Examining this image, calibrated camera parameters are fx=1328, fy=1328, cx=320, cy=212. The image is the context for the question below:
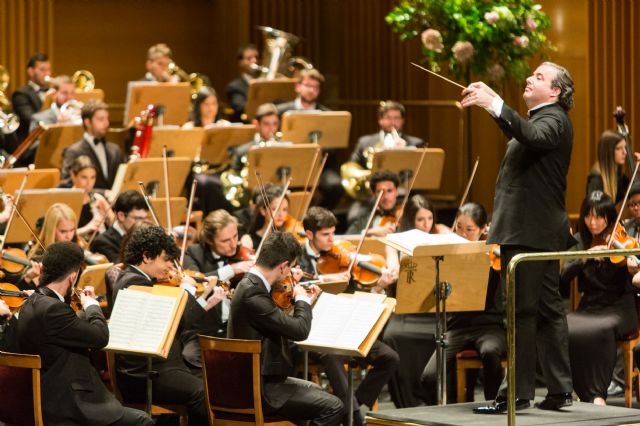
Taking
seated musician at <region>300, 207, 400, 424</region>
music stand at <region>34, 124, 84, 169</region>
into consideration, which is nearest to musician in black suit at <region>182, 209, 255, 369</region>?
seated musician at <region>300, 207, 400, 424</region>

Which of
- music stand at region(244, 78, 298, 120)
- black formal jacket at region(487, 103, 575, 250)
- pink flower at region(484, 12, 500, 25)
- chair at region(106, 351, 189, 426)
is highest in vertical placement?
pink flower at region(484, 12, 500, 25)

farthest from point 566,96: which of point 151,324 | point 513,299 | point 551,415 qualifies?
point 151,324

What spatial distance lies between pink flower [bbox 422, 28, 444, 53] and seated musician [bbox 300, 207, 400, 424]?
2060 mm

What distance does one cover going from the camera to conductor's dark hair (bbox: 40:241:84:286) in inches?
188

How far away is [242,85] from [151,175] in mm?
→ 2528

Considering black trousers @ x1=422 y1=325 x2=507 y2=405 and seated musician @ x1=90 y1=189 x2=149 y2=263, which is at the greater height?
seated musician @ x1=90 y1=189 x2=149 y2=263

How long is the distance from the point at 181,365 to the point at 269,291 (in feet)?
1.83

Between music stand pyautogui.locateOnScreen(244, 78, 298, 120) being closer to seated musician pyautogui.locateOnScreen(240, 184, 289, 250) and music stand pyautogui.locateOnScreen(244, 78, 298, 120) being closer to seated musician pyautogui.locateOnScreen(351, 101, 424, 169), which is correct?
seated musician pyautogui.locateOnScreen(351, 101, 424, 169)

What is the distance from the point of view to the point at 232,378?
16.2ft

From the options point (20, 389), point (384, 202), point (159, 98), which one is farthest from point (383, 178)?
point (20, 389)

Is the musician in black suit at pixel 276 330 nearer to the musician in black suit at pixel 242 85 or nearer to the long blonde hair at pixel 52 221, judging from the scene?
the long blonde hair at pixel 52 221

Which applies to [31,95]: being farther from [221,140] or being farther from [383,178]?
[383,178]

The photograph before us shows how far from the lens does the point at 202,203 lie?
8.27m

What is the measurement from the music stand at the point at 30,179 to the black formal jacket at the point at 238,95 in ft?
8.09
